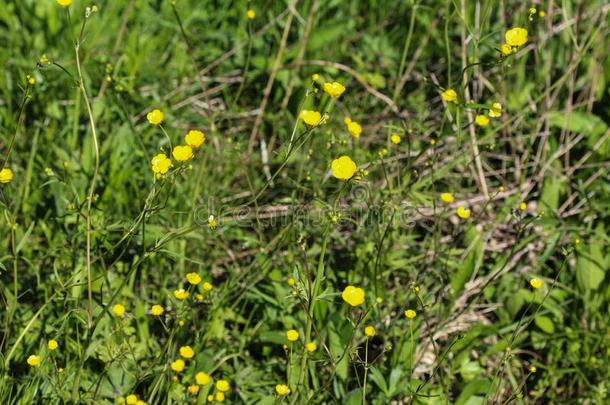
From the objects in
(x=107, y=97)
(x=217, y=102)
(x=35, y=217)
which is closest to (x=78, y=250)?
(x=35, y=217)

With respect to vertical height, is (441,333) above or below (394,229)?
below

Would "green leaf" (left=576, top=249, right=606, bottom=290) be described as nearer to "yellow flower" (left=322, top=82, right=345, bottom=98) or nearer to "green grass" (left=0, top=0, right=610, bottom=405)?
"green grass" (left=0, top=0, right=610, bottom=405)

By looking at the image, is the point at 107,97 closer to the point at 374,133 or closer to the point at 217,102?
the point at 217,102

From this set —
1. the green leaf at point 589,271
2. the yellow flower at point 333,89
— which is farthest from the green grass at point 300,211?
the yellow flower at point 333,89

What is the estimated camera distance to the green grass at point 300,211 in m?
2.02

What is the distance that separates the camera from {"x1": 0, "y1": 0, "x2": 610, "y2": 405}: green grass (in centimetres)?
202

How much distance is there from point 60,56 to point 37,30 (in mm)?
210

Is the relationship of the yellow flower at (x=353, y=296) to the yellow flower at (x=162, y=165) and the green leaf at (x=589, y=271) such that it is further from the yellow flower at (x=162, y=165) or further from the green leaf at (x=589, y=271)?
the green leaf at (x=589, y=271)

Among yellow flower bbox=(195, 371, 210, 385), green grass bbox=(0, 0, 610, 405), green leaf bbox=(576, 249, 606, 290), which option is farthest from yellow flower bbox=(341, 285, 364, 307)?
green leaf bbox=(576, 249, 606, 290)

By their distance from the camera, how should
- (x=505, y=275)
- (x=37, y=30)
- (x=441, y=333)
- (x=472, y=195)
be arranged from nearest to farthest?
(x=441, y=333), (x=505, y=275), (x=472, y=195), (x=37, y=30)

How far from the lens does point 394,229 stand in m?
2.39

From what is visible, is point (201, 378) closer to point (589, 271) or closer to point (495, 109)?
point (495, 109)

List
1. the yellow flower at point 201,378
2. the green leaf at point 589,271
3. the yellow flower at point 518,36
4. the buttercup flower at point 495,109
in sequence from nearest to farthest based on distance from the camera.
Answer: the yellow flower at point 201,378 → the yellow flower at point 518,36 → the buttercup flower at point 495,109 → the green leaf at point 589,271

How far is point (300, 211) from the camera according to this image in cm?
236
